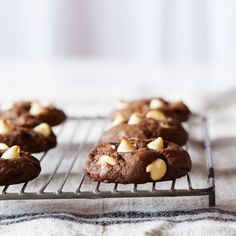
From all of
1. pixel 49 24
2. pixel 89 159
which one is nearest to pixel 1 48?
pixel 49 24

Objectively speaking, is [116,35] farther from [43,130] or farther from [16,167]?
[16,167]

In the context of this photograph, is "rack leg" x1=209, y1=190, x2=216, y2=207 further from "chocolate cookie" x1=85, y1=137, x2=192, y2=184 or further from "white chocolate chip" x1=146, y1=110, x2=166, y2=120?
"white chocolate chip" x1=146, y1=110, x2=166, y2=120

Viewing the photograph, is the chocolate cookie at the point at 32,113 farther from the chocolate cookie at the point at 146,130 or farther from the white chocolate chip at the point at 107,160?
the white chocolate chip at the point at 107,160

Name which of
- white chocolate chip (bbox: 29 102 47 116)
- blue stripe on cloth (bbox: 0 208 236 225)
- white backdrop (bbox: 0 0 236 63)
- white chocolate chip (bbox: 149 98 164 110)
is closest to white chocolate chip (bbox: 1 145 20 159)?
blue stripe on cloth (bbox: 0 208 236 225)

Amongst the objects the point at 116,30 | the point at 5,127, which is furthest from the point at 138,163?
the point at 116,30

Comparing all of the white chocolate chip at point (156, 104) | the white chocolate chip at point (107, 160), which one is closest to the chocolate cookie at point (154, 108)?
the white chocolate chip at point (156, 104)

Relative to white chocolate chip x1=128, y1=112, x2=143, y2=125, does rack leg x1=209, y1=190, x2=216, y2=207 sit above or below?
below

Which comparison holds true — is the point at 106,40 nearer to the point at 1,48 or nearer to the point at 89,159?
the point at 1,48
